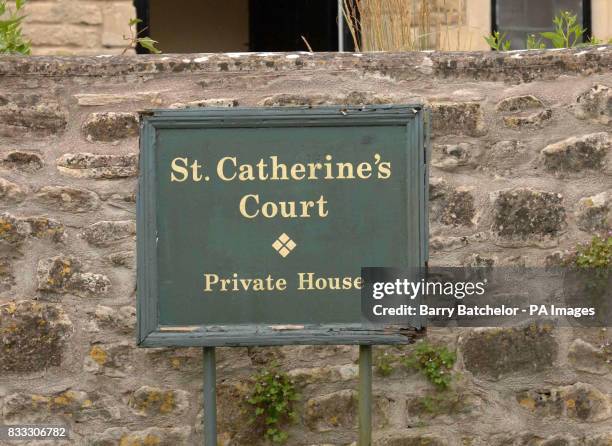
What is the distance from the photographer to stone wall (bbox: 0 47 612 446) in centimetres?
409

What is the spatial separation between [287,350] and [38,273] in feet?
3.28

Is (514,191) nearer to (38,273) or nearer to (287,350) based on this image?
(287,350)

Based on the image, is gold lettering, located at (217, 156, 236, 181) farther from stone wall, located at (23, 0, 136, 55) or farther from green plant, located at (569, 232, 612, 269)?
stone wall, located at (23, 0, 136, 55)

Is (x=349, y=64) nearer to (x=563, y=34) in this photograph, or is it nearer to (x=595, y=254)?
(x=595, y=254)

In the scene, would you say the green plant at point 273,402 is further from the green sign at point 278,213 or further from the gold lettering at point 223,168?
the gold lettering at point 223,168

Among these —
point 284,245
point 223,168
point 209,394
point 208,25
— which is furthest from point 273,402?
point 208,25

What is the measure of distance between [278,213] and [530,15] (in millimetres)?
4843

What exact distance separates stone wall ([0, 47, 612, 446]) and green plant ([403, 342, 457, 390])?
4 centimetres

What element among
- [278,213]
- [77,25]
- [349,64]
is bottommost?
[278,213]

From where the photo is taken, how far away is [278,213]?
139 inches

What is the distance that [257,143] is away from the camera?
3543 millimetres

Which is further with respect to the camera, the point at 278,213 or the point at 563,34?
the point at 563,34

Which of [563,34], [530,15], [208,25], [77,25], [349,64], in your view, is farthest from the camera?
[208,25]

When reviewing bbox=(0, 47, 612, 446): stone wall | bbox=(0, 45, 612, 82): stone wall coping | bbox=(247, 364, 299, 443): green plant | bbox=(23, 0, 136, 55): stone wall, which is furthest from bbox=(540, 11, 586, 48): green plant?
bbox=(23, 0, 136, 55): stone wall
